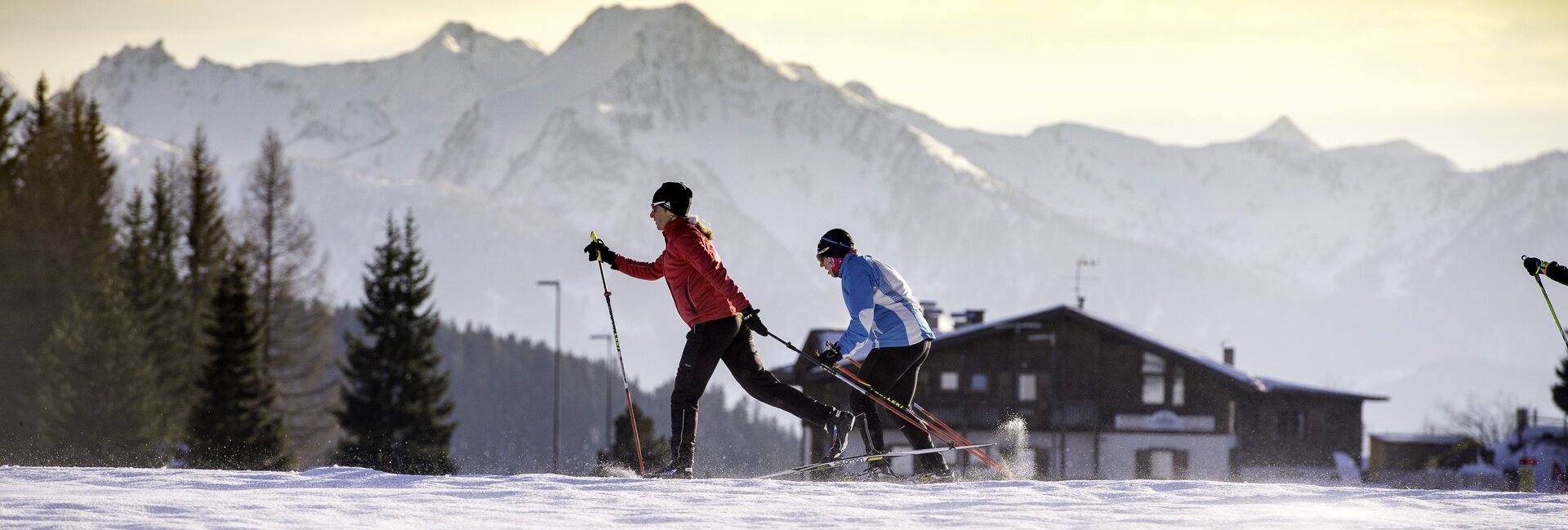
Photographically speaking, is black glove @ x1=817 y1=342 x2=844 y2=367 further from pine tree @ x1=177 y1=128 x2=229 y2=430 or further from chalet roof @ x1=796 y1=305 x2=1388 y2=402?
pine tree @ x1=177 y1=128 x2=229 y2=430

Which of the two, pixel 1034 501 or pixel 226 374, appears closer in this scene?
pixel 1034 501

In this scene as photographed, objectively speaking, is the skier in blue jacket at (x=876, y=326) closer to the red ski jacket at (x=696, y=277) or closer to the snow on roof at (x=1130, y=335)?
the red ski jacket at (x=696, y=277)

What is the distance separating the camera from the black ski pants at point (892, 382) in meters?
12.8

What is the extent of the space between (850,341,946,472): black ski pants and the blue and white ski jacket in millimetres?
89

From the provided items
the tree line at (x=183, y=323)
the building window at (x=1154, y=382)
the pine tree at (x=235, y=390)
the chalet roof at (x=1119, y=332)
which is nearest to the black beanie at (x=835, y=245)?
the tree line at (x=183, y=323)

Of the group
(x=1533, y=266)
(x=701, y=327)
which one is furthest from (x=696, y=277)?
(x=1533, y=266)

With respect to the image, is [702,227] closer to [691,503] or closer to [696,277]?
[696,277]

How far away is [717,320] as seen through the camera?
12.1 m

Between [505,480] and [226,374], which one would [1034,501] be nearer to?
[505,480]

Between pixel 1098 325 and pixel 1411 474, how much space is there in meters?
21.5

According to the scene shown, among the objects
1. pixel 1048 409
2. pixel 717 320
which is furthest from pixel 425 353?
pixel 717 320

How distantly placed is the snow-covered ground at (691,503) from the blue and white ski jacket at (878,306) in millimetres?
1119

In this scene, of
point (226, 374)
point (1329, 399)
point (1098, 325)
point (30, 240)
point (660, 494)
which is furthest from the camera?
point (1329, 399)

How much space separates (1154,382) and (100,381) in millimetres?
31391
